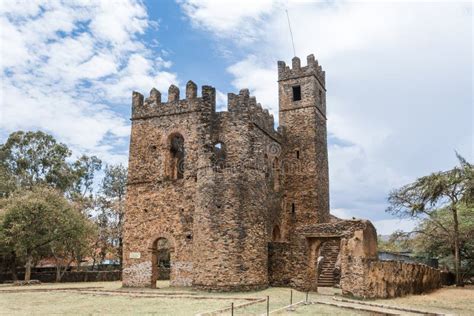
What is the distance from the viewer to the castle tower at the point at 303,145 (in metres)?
27.5

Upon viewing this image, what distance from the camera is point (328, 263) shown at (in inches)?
988

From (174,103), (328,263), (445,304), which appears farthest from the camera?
(328,263)

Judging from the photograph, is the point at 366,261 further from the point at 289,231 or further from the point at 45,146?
the point at 45,146

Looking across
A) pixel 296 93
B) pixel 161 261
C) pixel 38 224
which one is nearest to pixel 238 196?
pixel 296 93

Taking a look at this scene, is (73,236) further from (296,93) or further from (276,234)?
(296,93)

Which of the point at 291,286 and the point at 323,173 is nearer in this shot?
the point at 291,286

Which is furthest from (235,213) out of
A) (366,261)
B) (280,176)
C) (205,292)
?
(280,176)

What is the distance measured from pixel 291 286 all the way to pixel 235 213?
13.5 feet

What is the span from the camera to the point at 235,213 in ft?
65.4

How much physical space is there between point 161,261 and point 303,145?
16.2 meters

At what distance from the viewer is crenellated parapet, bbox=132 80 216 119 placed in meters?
22.9

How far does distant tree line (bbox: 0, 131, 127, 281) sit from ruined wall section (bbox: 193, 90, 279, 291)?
12950 mm

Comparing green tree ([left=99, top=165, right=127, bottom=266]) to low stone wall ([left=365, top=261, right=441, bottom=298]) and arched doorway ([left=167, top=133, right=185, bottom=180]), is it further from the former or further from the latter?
low stone wall ([left=365, top=261, right=441, bottom=298])

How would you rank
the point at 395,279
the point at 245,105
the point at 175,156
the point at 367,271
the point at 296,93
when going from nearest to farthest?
the point at 367,271 → the point at 395,279 → the point at 245,105 → the point at 175,156 → the point at 296,93
